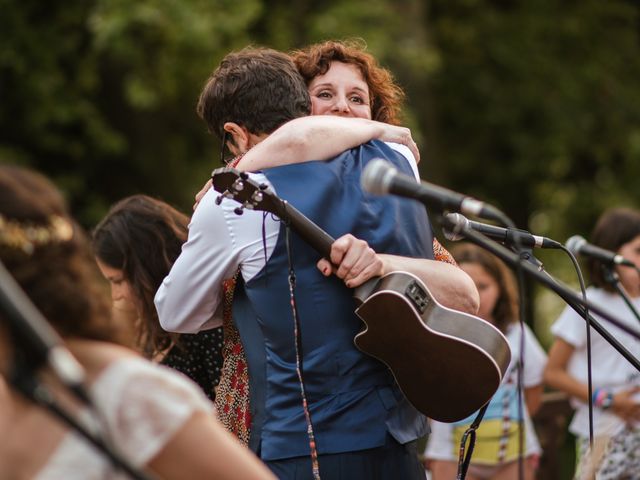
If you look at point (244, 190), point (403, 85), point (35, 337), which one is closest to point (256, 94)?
point (244, 190)

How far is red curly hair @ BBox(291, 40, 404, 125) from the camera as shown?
3750 millimetres

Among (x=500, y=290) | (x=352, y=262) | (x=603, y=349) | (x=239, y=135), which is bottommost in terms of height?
(x=603, y=349)

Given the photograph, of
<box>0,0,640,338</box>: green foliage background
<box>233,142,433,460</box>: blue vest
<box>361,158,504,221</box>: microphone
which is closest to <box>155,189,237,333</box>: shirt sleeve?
<box>233,142,433,460</box>: blue vest

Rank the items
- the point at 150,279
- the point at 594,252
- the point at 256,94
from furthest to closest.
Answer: the point at 150,279 → the point at 594,252 → the point at 256,94

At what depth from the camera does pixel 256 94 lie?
321 cm

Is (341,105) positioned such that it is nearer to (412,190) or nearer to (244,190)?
(244,190)

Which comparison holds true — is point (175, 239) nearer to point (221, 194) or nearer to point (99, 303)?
point (221, 194)

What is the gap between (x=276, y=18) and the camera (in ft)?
34.3

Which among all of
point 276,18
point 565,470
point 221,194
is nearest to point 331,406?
point 221,194

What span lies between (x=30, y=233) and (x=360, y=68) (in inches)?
79.6

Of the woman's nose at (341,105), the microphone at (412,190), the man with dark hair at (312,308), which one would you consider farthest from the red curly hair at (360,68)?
the microphone at (412,190)

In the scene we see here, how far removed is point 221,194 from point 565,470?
24.4 feet

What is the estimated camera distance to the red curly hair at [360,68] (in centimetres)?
375

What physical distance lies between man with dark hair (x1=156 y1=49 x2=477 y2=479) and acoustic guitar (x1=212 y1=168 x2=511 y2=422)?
0.21 ft
